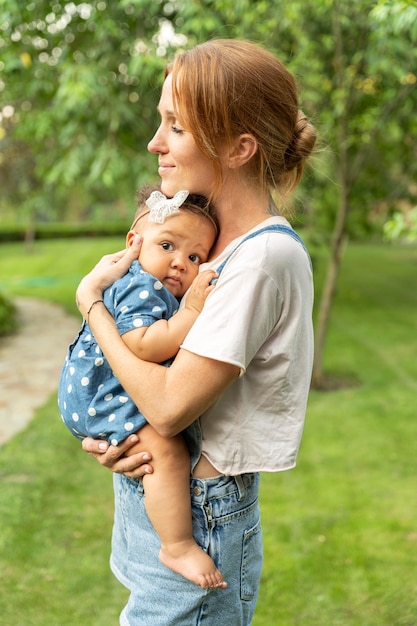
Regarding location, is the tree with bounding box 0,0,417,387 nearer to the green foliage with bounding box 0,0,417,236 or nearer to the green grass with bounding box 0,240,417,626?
the green foliage with bounding box 0,0,417,236

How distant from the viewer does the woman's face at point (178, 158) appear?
5.14ft

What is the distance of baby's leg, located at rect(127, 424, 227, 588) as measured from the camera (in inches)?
61.5

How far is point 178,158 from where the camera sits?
5.21 ft

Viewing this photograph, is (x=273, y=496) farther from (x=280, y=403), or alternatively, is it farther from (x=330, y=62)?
(x=330, y=62)

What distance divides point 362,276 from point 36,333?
8820 mm

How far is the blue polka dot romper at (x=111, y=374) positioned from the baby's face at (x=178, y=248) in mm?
35

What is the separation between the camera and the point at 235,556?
166 cm

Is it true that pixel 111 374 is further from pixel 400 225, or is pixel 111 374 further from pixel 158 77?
pixel 158 77

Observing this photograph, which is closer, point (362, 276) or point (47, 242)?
point (362, 276)

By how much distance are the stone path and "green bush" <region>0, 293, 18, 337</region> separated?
0.41 ft

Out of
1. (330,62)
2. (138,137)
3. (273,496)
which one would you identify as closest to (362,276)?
(138,137)

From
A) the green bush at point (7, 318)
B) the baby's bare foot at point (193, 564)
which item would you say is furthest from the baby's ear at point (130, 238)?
the green bush at point (7, 318)

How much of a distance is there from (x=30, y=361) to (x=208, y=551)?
7.30 meters

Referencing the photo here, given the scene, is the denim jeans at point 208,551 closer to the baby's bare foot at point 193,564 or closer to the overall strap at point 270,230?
the baby's bare foot at point 193,564
